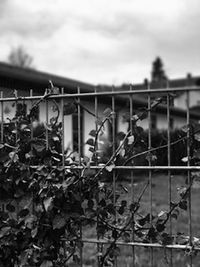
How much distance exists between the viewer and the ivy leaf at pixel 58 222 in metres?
2.38

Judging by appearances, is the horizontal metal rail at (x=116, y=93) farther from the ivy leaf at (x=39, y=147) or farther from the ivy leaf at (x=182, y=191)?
the ivy leaf at (x=182, y=191)

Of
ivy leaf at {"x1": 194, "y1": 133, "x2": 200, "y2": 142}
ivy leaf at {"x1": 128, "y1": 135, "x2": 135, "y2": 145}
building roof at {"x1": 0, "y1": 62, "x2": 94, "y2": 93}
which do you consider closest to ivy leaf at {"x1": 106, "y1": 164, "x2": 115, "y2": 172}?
ivy leaf at {"x1": 128, "y1": 135, "x2": 135, "y2": 145}

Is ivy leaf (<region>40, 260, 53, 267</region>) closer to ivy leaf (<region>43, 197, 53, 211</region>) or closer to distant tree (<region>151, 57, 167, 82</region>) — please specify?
ivy leaf (<region>43, 197, 53, 211</region>)

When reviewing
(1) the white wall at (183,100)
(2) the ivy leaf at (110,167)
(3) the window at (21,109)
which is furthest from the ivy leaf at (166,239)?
(3) the window at (21,109)

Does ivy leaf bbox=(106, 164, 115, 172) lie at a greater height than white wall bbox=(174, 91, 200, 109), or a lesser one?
lesser

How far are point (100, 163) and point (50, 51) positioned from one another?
3028 cm

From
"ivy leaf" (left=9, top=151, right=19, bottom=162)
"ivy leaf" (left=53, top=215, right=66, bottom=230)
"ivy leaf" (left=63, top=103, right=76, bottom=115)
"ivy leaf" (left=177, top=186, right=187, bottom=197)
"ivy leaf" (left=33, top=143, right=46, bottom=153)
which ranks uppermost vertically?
"ivy leaf" (left=63, top=103, right=76, bottom=115)

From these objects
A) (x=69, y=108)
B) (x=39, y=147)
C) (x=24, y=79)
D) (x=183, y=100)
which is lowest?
(x=39, y=147)

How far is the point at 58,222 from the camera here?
238 centimetres

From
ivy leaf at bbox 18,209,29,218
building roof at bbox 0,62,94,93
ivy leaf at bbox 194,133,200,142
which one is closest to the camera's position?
ivy leaf at bbox 194,133,200,142

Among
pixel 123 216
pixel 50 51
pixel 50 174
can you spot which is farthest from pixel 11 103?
pixel 50 51

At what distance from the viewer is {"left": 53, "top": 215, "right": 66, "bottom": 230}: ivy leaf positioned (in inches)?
93.5

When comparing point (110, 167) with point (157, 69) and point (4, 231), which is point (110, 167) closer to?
point (4, 231)

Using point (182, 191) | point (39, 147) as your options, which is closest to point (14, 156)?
point (39, 147)
